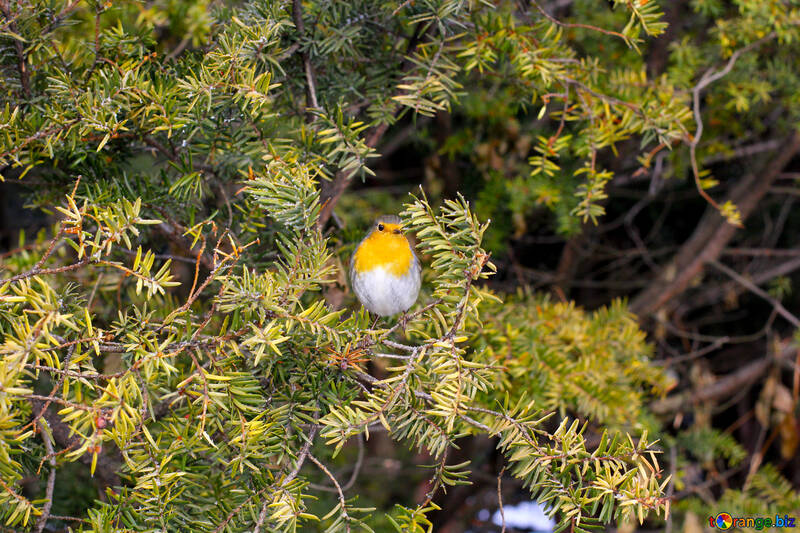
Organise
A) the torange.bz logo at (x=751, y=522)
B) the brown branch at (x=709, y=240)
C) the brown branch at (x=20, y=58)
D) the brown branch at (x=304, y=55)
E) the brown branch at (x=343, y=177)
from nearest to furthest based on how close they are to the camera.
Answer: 1. the brown branch at (x=20, y=58)
2. the brown branch at (x=304, y=55)
3. the brown branch at (x=343, y=177)
4. the torange.bz logo at (x=751, y=522)
5. the brown branch at (x=709, y=240)

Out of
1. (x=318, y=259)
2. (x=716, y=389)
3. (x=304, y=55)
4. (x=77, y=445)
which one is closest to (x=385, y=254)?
(x=318, y=259)

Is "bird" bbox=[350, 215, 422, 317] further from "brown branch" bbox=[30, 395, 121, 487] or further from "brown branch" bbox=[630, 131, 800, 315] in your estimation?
"brown branch" bbox=[630, 131, 800, 315]

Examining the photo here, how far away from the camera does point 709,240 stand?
2445 mm

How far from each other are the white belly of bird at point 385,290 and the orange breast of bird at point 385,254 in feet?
0.04

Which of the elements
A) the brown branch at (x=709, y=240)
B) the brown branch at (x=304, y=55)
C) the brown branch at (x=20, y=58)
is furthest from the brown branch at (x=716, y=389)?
the brown branch at (x=20, y=58)

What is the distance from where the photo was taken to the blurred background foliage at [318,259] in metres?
0.88

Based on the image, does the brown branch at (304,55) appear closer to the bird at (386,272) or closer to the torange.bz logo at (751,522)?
the bird at (386,272)

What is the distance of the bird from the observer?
1.21 m

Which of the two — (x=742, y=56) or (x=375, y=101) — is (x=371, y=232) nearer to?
(x=375, y=101)

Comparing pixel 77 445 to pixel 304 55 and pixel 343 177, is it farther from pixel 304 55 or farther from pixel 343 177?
pixel 304 55

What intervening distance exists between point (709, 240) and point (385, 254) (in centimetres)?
175

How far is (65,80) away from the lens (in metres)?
1.07

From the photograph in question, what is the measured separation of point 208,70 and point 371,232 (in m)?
0.44

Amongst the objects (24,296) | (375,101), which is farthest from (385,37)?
(24,296)
